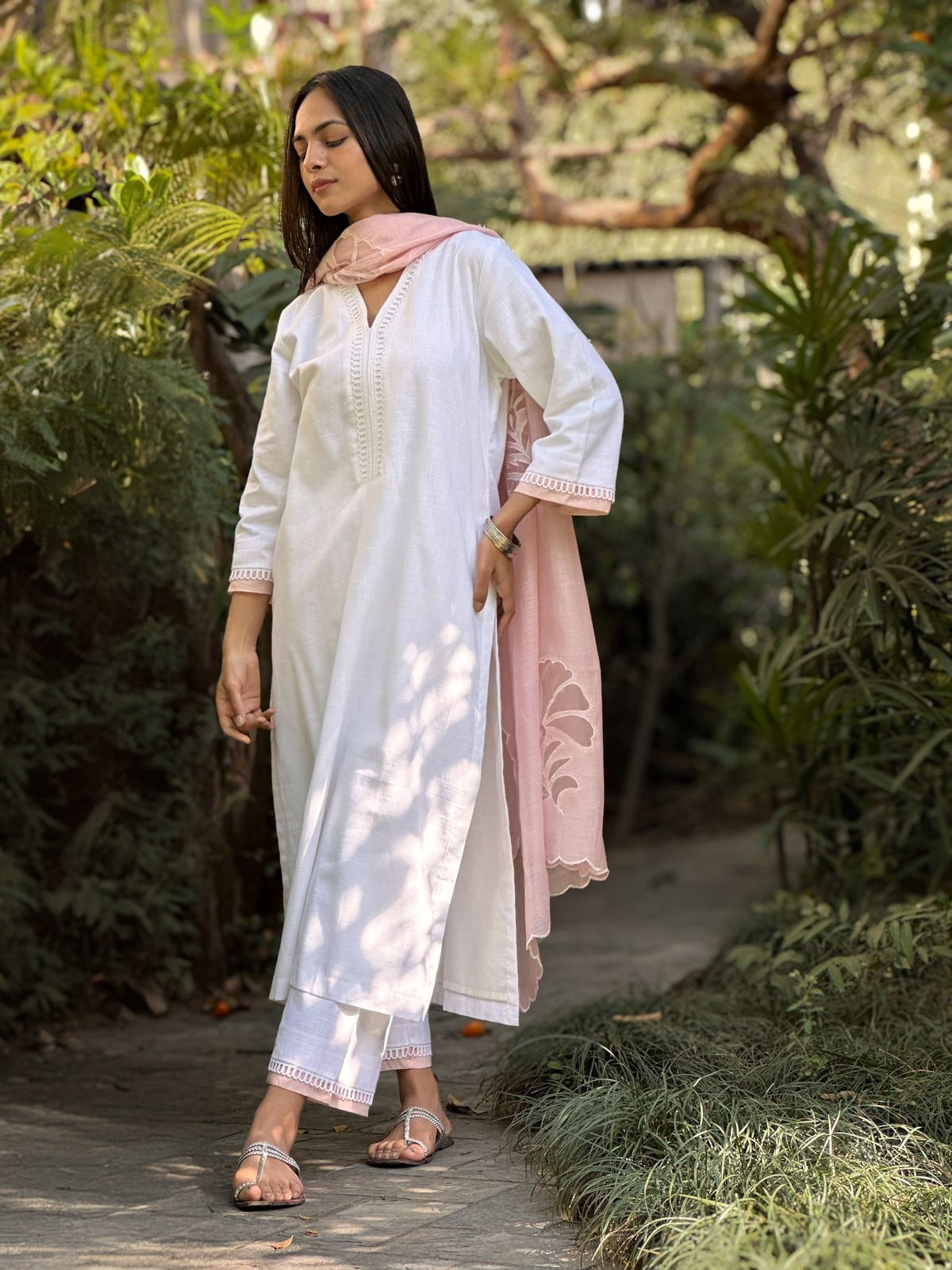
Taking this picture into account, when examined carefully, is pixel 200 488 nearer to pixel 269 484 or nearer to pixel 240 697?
pixel 269 484

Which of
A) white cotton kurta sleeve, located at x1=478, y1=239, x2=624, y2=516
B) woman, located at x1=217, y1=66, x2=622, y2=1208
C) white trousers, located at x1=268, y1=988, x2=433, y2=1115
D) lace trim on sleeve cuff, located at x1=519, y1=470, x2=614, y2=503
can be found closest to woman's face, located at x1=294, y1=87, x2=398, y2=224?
woman, located at x1=217, y1=66, x2=622, y2=1208

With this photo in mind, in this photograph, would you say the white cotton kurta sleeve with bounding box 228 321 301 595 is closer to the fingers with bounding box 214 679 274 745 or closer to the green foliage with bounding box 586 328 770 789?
the fingers with bounding box 214 679 274 745

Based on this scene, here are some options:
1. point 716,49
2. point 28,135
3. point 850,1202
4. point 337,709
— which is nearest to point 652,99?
point 716,49

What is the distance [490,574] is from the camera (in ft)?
8.39

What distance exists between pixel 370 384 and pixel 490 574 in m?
0.38

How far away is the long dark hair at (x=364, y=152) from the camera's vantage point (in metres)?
2.58

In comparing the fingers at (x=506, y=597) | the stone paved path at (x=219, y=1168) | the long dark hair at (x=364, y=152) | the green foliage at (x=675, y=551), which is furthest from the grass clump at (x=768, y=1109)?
→ the green foliage at (x=675, y=551)

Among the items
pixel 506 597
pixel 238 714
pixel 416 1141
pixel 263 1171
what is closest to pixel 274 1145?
pixel 263 1171

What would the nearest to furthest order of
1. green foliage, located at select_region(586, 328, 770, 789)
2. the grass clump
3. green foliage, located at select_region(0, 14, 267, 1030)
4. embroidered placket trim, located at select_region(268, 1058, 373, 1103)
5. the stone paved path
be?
the grass clump, the stone paved path, embroidered placket trim, located at select_region(268, 1058, 373, 1103), green foliage, located at select_region(0, 14, 267, 1030), green foliage, located at select_region(586, 328, 770, 789)

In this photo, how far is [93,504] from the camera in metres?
3.27

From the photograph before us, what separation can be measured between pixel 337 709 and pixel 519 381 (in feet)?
2.12

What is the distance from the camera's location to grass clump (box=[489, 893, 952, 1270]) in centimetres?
193

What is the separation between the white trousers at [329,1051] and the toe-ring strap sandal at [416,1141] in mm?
145

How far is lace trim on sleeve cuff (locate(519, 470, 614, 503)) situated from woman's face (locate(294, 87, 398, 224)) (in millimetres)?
587
